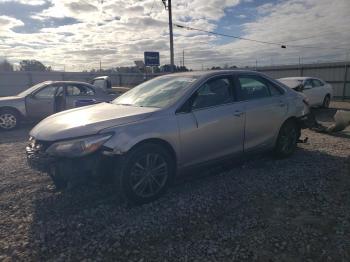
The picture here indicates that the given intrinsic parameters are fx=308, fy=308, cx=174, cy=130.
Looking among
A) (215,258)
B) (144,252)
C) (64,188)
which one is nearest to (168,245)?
(144,252)

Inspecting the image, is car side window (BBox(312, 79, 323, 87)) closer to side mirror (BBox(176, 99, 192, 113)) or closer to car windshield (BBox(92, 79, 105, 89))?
car windshield (BBox(92, 79, 105, 89))

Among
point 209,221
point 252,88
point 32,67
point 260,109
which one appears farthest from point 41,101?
point 32,67

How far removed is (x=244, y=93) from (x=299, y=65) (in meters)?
21.5

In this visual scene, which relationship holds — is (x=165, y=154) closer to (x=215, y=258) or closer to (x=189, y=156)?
(x=189, y=156)

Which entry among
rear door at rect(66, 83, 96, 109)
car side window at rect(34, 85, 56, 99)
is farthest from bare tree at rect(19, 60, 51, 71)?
rear door at rect(66, 83, 96, 109)

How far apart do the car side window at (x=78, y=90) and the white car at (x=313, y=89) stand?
7845 millimetres

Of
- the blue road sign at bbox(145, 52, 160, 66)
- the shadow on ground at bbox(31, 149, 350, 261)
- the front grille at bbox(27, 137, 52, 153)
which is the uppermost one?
the blue road sign at bbox(145, 52, 160, 66)

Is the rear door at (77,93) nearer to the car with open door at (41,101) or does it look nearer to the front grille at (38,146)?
the car with open door at (41,101)

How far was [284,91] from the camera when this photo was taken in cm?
566

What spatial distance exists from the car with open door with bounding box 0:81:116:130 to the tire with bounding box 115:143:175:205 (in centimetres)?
632

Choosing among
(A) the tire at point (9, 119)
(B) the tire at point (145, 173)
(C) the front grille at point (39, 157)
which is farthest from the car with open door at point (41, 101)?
(B) the tire at point (145, 173)

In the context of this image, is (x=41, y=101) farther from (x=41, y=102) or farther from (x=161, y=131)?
(x=161, y=131)

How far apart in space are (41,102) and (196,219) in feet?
26.4

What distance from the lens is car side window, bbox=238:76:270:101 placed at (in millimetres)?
4910
